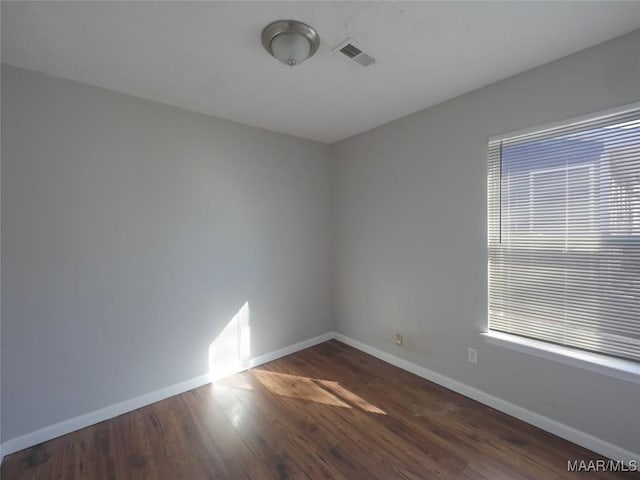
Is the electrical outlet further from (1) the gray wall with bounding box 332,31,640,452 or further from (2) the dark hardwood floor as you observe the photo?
(2) the dark hardwood floor

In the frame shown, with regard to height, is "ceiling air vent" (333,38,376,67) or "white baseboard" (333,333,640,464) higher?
"ceiling air vent" (333,38,376,67)

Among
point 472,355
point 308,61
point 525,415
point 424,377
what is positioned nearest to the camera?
point 308,61

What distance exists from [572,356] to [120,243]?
11.0 ft

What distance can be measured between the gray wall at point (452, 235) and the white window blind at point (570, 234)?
13 centimetres

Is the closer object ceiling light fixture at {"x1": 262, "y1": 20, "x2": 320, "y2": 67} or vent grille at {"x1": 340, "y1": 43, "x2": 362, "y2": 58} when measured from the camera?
ceiling light fixture at {"x1": 262, "y1": 20, "x2": 320, "y2": 67}

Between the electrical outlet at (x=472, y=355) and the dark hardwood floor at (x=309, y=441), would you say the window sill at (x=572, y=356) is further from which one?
the dark hardwood floor at (x=309, y=441)

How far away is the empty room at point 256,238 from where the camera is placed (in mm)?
1632

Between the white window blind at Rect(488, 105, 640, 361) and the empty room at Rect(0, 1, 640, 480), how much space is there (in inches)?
0.5

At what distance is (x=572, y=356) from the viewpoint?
5.96ft

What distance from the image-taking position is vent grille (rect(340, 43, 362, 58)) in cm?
170

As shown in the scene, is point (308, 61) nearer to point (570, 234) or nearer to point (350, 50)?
point (350, 50)

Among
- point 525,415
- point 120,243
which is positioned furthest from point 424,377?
point 120,243

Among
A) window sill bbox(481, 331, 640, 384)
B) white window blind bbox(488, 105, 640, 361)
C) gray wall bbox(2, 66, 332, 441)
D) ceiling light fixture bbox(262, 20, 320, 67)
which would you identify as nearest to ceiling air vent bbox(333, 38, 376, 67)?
ceiling light fixture bbox(262, 20, 320, 67)

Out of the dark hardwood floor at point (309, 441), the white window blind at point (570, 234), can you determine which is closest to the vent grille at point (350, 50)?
→ the white window blind at point (570, 234)
